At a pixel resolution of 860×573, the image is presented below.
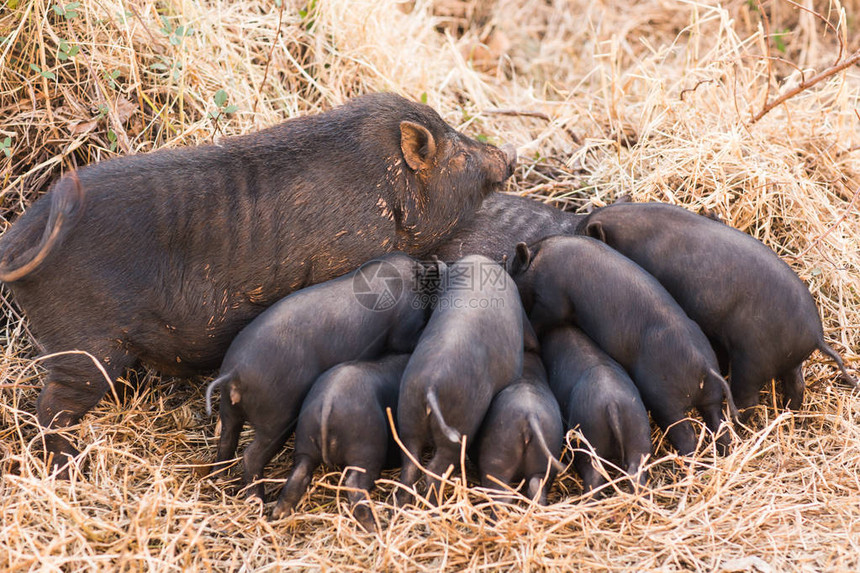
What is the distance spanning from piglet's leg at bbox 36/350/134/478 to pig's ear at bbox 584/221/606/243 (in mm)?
2172

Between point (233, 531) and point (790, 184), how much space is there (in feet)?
11.2

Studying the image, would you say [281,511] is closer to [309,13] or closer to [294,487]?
[294,487]

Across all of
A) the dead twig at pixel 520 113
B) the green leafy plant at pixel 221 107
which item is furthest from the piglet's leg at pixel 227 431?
the dead twig at pixel 520 113

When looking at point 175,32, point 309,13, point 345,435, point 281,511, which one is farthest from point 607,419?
point 309,13

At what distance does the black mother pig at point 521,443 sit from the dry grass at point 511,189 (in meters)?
0.14

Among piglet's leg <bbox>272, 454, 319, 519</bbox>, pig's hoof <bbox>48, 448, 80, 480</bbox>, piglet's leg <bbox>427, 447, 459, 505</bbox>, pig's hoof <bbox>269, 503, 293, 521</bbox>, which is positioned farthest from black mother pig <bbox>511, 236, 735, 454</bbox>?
pig's hoof <bbox>48, 448, 80, 480</bbox>

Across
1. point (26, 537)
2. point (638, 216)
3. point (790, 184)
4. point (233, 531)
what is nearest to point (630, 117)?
point (790, 184)

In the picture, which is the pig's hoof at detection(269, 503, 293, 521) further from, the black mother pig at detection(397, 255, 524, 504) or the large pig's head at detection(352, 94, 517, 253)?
the large pig's head at detection(352, 94, 517, 253)

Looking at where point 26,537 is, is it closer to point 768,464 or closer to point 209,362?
point 209,362

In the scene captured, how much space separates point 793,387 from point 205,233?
2.63 meters

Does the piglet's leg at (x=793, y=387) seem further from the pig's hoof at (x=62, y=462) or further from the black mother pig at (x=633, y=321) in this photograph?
the pig's hoof at (x=62, y=462)

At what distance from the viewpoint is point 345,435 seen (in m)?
3.05

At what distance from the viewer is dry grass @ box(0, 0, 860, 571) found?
2838 mm

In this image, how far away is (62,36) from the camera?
14.8 ft
